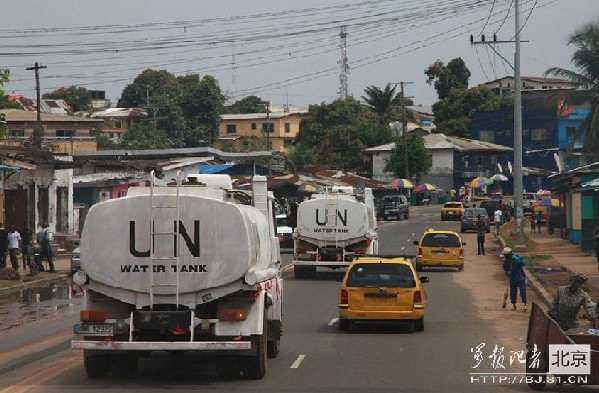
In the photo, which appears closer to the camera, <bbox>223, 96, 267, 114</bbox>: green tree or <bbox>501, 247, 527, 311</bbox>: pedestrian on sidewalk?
<bbox>501, 247, 527, 311</bbox>: pedestrian on sidewalk

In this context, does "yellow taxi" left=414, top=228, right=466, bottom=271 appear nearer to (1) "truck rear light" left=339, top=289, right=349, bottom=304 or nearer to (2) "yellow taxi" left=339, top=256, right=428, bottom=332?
(2) "yellow taxi" left=339, top=256, right=428, bottom=332

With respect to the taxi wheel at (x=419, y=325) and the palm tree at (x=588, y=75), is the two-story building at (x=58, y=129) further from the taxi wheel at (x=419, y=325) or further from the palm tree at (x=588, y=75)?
the taxi wheel at (x=419, y=325)

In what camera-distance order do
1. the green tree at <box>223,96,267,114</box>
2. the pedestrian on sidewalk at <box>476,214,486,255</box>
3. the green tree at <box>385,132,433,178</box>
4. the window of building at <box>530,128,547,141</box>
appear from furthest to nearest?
the green tree at <box>223,96,267,114</box> < the window of building at <box>530,128,547,141</box> < the green tree at <box>385,132,433,178</box> < the pedestrian on sidewalk at <box>476,214,486,255</box>

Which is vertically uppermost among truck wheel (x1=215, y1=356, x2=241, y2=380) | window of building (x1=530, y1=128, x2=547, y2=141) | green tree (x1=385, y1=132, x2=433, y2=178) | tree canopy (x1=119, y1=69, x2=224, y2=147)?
tree canopy (x1=119, y1=69, x2=224, y2=147)

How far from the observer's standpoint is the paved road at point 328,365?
16078 millimetres

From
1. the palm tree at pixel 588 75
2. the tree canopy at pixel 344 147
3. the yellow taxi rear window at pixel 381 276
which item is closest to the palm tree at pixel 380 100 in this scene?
the tree canopy at pixel 344 147

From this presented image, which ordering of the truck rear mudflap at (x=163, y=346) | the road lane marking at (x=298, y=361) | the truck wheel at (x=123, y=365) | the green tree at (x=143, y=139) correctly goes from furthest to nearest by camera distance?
the green tree at (x=143, y=139), the road lane marking at (x=298, y=361), the truck wheel at (x=123, y=365), the truck rear mudflap at (x=163, y=346)

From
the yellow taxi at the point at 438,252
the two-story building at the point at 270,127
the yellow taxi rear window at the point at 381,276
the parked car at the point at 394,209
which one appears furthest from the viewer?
the two-story building at the point at 270,127

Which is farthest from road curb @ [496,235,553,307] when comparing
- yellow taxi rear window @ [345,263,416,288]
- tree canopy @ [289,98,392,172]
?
tree canopy @ [289,98,392,172]

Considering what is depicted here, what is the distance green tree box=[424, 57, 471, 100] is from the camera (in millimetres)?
146000

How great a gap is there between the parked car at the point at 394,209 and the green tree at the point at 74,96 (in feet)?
299

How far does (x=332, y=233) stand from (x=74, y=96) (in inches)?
5681

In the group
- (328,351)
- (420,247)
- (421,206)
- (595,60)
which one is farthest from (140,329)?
(421,206)

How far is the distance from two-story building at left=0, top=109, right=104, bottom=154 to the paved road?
227 feet
